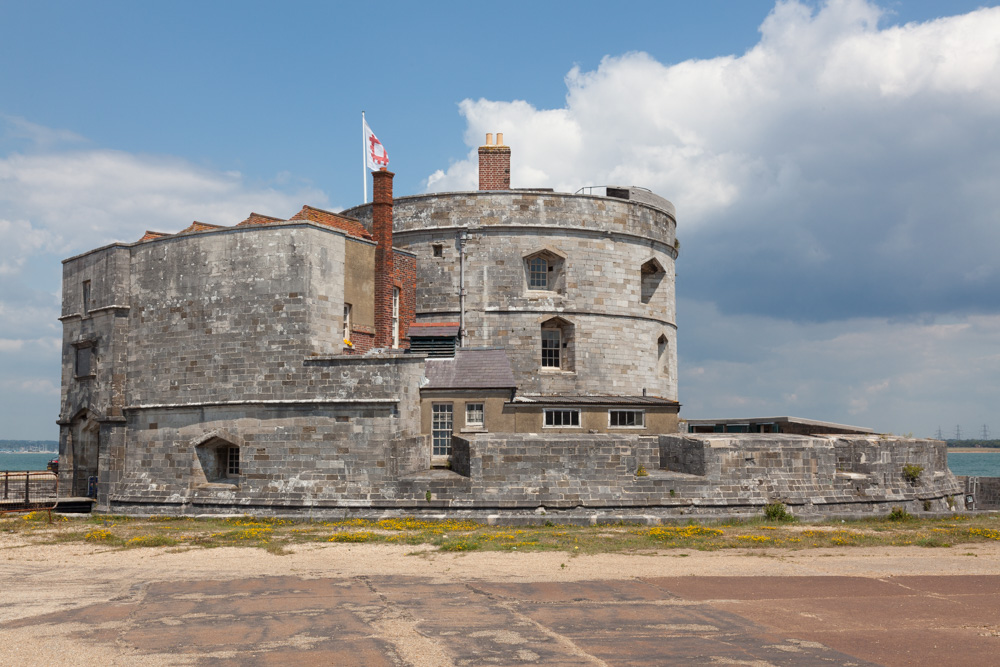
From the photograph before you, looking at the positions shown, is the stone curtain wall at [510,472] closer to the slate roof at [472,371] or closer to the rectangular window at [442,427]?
the rectangular window at [442,427]

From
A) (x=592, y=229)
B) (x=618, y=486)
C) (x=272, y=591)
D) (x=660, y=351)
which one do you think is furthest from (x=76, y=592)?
(x=660, y=351)

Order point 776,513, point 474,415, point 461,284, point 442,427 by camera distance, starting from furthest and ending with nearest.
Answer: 1. point 461,284
2. point 474,415
3. point 442,427
4. point 776,513

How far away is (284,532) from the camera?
2217 centimetres

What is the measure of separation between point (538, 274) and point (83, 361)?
17604mm

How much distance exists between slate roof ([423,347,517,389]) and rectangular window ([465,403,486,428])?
671 mm

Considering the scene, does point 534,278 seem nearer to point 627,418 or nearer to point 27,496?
point 627,418

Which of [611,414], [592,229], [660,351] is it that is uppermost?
[592,229]

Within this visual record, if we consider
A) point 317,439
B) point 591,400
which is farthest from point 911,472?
point 317,439

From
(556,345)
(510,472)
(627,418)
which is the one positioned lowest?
(510,472)

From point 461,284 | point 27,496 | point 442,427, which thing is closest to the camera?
point 442,427

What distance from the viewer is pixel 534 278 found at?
35.0 m

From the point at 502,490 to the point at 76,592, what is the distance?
12285mm

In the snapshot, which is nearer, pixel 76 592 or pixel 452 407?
pixel 76 592

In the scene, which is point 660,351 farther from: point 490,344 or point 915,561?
point 915,561
